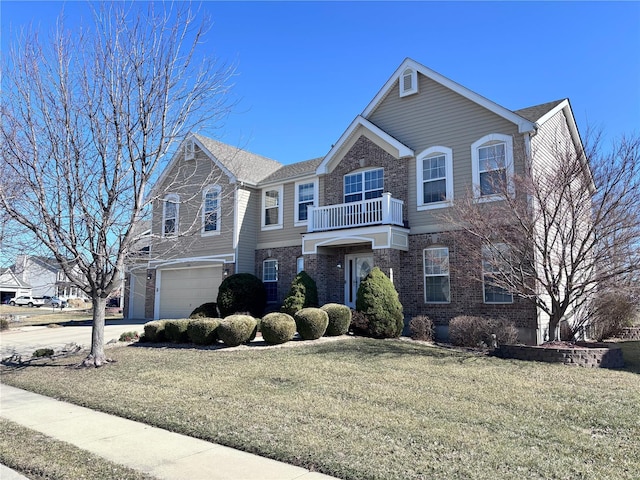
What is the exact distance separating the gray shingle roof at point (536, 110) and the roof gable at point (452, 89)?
30.8 inches

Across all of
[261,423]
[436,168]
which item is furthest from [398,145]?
[261,423]

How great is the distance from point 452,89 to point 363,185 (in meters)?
4.73

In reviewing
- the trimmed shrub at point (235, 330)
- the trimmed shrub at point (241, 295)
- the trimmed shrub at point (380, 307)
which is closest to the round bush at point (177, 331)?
the trimmed shrub at point (235, 330)

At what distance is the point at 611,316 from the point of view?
15.8 metres

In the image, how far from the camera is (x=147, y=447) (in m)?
5.70

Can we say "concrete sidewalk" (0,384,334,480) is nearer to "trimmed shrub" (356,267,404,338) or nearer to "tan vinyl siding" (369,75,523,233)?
"trimmed shrub" (356,267,404,338)

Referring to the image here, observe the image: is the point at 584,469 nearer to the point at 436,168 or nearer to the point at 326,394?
the point at 326,394

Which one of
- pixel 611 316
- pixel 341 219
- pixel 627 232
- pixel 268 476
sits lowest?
pixel 268 476

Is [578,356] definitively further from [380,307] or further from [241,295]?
[241,295]

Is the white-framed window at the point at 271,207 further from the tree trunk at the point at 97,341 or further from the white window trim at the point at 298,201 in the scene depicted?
the tree trunk at the point at 97,341

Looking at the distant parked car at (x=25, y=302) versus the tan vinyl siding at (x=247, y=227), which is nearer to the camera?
the tan vinyl siding at (x=247, y=227)

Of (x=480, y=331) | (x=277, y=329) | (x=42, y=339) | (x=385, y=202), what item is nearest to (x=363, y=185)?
(x=385, y=202)

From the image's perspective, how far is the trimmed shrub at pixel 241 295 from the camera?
762 inches

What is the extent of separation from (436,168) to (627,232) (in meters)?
7.00
